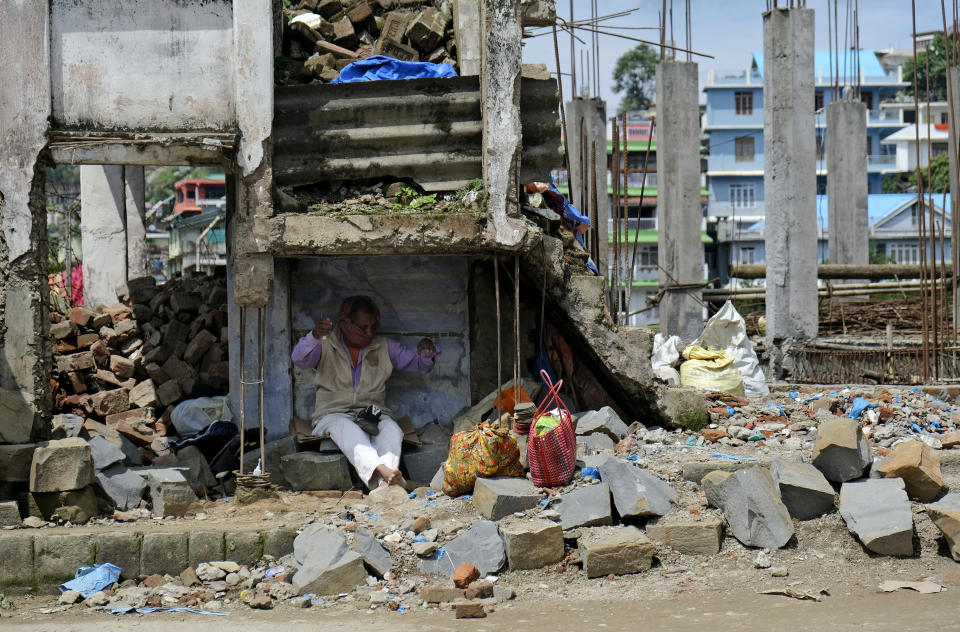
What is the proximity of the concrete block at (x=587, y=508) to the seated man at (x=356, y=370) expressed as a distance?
1.99 meters

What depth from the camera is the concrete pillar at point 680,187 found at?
1441 cm

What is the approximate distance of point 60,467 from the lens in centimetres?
754

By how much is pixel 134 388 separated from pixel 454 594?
5648 millimetres

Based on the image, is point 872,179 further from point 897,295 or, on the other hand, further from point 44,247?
point 44,247

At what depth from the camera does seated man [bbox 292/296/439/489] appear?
858 cm

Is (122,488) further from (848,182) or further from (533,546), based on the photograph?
(848,182)

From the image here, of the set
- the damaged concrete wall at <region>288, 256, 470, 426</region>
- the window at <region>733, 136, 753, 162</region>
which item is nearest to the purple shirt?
the damaged concrete wall at <region>288, 256, 470, 426</region>

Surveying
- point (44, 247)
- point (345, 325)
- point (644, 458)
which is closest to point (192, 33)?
point (44, 247)

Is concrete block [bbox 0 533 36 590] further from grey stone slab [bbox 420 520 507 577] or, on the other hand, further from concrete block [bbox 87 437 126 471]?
grey stone slab [bbox 420 520 507 577]

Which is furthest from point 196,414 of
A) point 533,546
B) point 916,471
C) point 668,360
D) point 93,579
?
point 916,471

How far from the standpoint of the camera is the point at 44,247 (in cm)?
816

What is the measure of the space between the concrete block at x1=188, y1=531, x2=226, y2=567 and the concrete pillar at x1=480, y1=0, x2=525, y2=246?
3.18 m

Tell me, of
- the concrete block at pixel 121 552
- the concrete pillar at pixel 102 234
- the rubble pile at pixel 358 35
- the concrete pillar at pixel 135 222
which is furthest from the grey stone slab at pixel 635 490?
the concrete pillar at pixel 135 222

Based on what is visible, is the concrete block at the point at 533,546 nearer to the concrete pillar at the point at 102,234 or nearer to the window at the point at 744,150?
the concrete pillar at the point at 102,234
